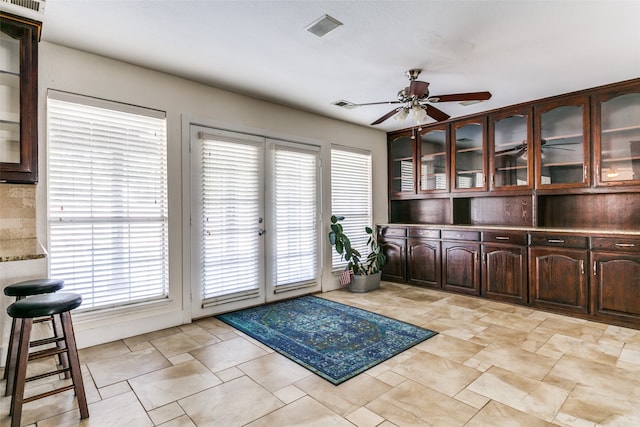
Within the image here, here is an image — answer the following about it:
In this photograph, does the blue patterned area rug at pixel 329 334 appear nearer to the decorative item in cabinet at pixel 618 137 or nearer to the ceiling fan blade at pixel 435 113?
the ceiling fan blade at pixel 435 113

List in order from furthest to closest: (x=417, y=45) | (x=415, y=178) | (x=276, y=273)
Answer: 1. (x=415, y=178)
2. (x=276, y=273)
3. (x=417, y=45)

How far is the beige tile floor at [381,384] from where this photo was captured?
1989 millimetres

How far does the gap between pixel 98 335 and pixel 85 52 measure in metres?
2.56

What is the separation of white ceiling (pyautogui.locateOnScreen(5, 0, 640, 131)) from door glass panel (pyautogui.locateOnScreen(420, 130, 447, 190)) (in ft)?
4.67

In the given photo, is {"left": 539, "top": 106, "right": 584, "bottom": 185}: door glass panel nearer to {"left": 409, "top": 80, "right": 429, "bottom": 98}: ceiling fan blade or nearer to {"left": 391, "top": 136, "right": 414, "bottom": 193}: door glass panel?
{"left": 391, "top": 136, "right": 414, "bottom": 193}: door glass panel

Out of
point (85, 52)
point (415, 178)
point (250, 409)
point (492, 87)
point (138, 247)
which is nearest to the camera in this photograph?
point (250, 409)

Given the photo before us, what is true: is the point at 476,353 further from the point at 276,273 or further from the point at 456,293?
the point at 276,273

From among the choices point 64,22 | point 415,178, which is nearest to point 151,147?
point 64,22

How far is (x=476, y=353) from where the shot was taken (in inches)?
112

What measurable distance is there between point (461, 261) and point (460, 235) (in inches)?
14.4

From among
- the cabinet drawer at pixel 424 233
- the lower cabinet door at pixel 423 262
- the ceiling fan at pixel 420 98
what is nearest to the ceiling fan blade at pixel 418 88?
the ceiling fan at pixel 420 98

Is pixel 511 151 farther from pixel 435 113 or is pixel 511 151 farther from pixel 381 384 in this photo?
pixel 381 384

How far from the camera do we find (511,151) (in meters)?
4.52

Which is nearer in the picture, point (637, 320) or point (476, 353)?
point (476, 353)
